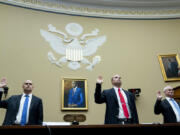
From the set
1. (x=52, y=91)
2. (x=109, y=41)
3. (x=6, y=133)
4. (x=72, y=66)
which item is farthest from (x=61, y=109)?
(x=6, y=133)

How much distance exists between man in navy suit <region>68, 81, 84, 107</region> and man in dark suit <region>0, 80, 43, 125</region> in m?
3.05

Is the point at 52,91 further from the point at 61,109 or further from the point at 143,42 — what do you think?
the point at 143,42

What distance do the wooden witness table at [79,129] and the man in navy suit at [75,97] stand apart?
470cm

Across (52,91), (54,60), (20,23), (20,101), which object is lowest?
(20,101)

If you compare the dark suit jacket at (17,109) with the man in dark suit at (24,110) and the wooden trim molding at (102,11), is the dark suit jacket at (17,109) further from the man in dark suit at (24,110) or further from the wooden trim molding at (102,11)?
the wooden trim molding at (102,11)

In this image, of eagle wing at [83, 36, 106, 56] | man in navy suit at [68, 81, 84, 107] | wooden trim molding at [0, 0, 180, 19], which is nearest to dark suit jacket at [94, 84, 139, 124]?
man in navy suit at [68, 81, 84, 107]

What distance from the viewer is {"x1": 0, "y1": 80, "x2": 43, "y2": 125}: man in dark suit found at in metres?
4.48

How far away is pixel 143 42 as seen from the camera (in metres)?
9.34

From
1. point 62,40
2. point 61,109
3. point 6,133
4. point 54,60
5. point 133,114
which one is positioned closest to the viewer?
point 6,133

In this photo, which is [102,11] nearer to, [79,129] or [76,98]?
[76,98]

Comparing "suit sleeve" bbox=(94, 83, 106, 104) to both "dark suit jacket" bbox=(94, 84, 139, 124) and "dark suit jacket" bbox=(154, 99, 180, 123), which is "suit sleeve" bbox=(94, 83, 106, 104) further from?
"dark suit jacket" bbox=(154, 99, 180, 123)

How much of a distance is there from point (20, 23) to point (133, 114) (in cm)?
567

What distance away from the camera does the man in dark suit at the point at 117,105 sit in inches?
172

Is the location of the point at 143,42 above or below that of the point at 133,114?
above
